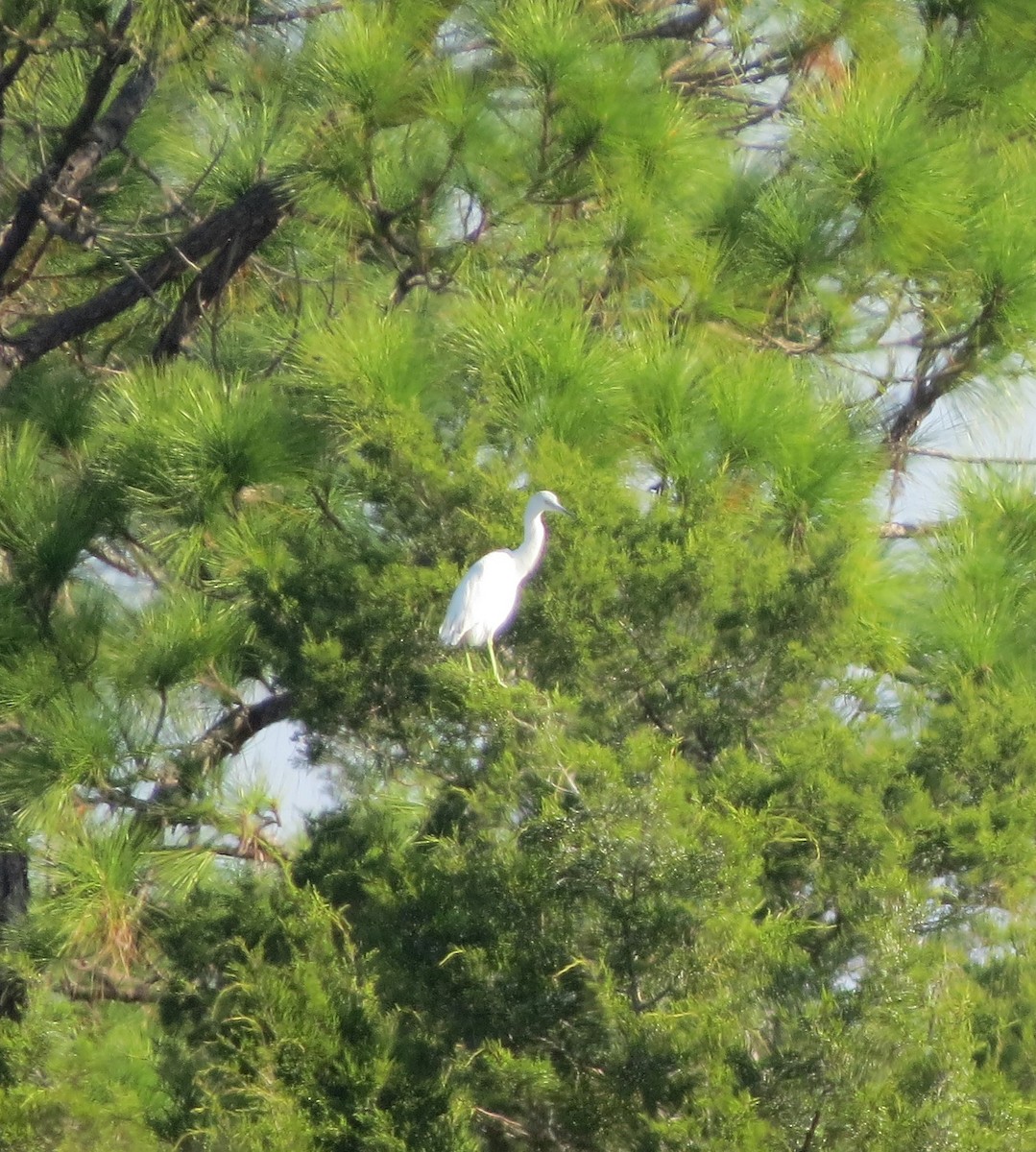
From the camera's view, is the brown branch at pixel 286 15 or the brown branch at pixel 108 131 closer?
the brown branch at pixel 286 15

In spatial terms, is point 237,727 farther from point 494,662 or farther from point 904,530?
point 904,530

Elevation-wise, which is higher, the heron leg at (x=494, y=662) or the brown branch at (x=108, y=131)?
the brown branch at (x=108, y=131)

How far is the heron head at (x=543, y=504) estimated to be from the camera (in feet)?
8.53

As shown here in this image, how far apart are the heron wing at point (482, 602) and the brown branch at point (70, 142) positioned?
3.73 feet

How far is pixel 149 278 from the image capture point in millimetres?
3676

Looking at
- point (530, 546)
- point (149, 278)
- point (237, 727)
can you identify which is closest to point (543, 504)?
point (530, 546)

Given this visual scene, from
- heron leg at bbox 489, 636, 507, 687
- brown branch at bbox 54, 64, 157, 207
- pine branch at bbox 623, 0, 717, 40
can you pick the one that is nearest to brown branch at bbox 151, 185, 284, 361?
brown branch at bbox 54, 64, 157, 207

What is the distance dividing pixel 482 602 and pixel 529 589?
0.42ft

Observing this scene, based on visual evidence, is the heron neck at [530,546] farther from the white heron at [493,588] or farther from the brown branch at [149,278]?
the brown branch at [149,278]

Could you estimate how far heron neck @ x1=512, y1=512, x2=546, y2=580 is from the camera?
2.63m

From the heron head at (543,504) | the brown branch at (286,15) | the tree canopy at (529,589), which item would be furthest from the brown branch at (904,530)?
the brown branch at (286,15)

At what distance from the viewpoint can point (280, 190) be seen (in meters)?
3.29

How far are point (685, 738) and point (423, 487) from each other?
0.55 m

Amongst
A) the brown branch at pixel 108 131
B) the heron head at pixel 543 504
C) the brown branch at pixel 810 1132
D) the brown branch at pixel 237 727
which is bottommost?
the brown branch at pixel 237 727
